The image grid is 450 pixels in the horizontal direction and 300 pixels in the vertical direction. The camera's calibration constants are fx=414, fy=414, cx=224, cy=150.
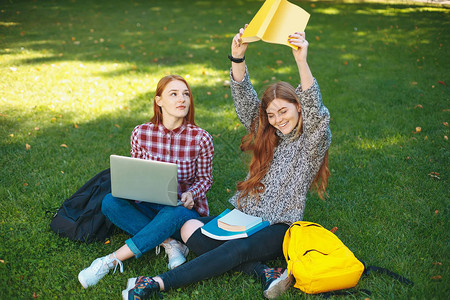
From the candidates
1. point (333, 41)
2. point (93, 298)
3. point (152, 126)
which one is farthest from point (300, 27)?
point (333, 41)

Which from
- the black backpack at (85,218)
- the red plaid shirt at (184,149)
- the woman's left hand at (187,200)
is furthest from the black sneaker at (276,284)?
the black backpack at (85,218)

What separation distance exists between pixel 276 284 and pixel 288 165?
2.66 ft

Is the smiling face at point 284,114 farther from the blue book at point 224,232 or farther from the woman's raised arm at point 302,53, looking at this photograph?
the blue book at point 224,232

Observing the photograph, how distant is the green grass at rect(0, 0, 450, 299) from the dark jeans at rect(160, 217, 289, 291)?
95mm

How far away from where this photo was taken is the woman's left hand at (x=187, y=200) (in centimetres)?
300

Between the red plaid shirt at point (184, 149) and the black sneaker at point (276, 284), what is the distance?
2.90 ft

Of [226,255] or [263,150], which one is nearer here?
[226,255]

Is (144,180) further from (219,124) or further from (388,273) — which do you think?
(219,124)

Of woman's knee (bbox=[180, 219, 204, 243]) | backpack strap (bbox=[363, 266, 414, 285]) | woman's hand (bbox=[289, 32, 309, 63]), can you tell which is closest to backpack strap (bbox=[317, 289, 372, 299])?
backpack strap (bbox=[363, 266, 414, 285])

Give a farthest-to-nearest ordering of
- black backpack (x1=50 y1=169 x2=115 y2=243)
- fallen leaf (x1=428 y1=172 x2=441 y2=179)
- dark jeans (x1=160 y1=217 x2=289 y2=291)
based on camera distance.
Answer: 1. fallen leaf (x1=428 y1=172 x2=441 y2=179)
2. black backpack (x1=50 y1=169 x2=115 y2=243)
3. dark jeans (x1=160 y1=217 x2=289 y2=291)

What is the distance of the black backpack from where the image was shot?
3.12 m

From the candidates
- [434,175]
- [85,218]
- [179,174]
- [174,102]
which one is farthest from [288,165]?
Result: [434,175]

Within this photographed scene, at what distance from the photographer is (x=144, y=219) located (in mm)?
2990

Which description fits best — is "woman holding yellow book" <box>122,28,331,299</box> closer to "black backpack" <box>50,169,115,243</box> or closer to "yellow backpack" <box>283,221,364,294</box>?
"yellow backpack" <box>283,221,364,294</box>
